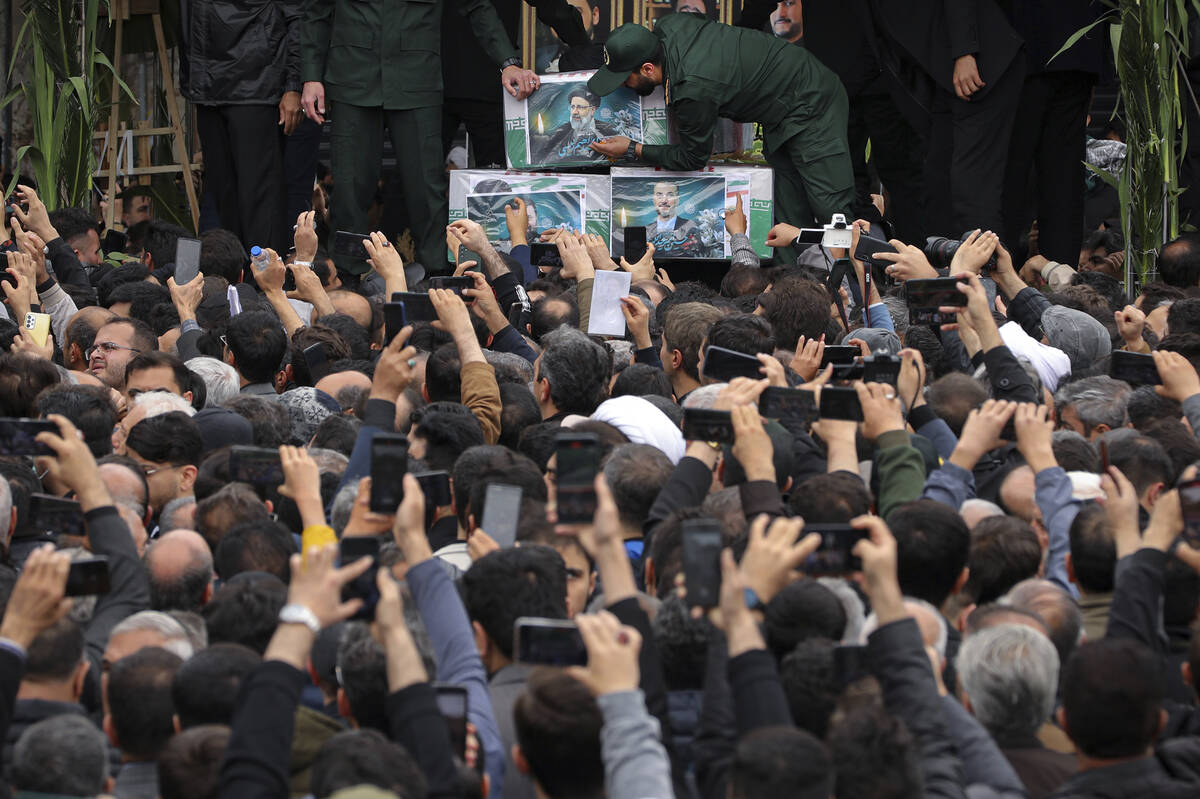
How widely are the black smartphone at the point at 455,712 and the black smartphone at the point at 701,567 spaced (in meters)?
0.46

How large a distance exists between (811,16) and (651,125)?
1.92 metres

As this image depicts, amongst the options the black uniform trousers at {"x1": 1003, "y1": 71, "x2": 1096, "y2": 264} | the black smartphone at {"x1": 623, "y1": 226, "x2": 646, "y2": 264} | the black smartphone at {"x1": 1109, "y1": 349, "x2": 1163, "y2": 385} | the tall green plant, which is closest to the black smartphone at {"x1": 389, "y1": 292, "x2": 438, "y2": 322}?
the black smartphone at {"x1": 1109, "y1": 349, "x2": 1163, "y2": 385}

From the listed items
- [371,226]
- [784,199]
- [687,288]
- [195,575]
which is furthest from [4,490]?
[371,226]

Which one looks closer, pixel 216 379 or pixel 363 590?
pixel 363 590

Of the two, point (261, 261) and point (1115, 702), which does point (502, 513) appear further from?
point (261, 261)

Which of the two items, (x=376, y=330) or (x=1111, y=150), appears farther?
(x=1111, y=150)

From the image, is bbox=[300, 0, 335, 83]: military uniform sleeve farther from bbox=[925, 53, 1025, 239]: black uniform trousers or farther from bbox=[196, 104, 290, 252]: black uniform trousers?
bbox=[925, 53, 1025, 239]: black uniform trousers

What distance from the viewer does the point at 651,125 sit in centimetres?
913

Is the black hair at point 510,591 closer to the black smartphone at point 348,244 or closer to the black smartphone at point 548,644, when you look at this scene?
the black smartphone at point 548,644

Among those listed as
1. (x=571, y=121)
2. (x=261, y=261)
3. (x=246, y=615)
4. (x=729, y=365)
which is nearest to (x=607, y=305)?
(x=729, y=365)

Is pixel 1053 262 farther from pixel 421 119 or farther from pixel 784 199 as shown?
pixel 421 119

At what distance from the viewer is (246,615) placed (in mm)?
3623

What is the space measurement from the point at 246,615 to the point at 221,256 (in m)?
4.92

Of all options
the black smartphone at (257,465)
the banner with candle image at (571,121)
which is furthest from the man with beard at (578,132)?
the black smartphone at (257,465)
